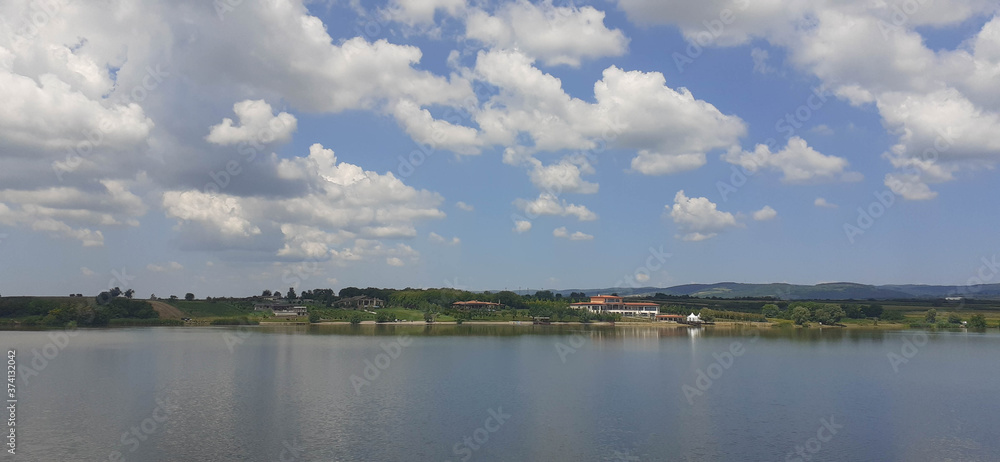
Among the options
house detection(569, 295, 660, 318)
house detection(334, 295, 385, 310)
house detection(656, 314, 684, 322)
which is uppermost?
house detection(334, 295, 385, 310)

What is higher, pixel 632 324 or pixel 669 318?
pixel 669 318

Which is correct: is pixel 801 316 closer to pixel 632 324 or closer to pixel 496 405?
pixel 632 324

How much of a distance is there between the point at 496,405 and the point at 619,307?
394 feet

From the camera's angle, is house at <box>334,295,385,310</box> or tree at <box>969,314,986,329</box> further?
house at <box>334,295,385,310</box>

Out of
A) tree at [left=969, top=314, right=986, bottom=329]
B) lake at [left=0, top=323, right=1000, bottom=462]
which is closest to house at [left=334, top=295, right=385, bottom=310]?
lake at [left=0, top=323, right=1000, bottom=462]

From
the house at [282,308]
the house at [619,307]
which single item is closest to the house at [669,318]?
the house at [619,307]

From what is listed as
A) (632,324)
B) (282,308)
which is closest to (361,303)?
(282,308)

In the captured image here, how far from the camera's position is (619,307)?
15412 cm

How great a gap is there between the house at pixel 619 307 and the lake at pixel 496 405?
81.6 meters

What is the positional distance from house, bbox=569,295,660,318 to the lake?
3212 inches

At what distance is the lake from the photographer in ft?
92.4

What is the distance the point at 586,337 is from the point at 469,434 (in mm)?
66136

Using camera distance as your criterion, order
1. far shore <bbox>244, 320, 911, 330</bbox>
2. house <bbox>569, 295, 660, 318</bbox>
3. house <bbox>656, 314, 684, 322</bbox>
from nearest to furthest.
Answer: far shore <bbox>244, 320, 911, 330</bbox>
house <bbox>656, 314, 684, 322</bbox>
house <bbox>569, 295, 660, 318</bbox>

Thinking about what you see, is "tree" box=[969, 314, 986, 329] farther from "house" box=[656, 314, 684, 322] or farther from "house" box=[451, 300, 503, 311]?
"house" box=[451, 300, 503, 311]
